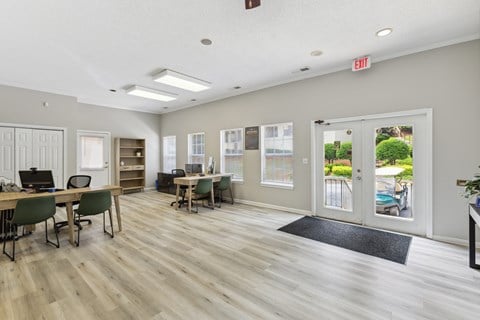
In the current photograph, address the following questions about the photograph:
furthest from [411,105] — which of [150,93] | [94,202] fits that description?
[150,93]

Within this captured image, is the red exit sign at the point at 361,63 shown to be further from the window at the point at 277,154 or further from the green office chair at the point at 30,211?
the green office chair at the point at 30,211

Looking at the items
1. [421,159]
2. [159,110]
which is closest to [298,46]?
[421,159]

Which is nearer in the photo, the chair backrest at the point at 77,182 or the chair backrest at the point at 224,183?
the chair backrest at the point at 77,182

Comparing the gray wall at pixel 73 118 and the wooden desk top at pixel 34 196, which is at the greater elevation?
the gray wall at pixel 73 118

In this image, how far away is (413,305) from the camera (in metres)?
1.90

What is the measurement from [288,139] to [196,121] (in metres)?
3.26

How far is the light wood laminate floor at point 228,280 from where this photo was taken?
183cm

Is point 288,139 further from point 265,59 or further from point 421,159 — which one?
point 421,159

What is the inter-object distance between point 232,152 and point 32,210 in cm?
421

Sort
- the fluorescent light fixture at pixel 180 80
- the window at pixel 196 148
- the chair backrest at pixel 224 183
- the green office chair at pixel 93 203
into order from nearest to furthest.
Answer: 1. the green office chair at pixel 93 203
2. the fluorescent light fixture at pixel 180 80
3. the chair backrest at pixel 224 183
4. the window at pixel 196 148

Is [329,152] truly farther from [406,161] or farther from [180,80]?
[180,80]

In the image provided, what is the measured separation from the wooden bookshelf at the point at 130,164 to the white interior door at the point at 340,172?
20.1ft

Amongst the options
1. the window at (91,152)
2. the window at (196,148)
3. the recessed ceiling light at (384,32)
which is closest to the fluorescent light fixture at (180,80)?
the window at (196,148)

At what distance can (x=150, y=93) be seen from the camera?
5586 millimetres
